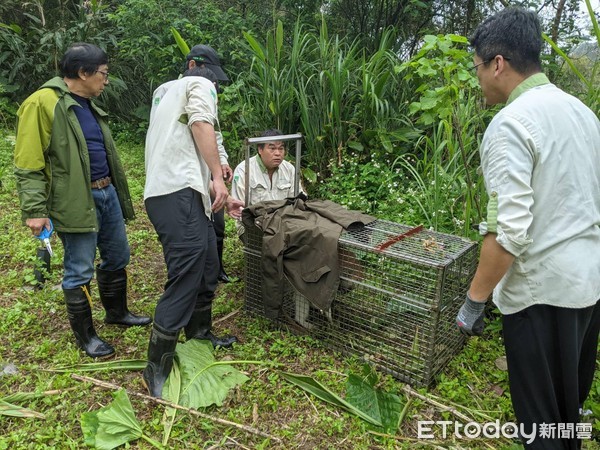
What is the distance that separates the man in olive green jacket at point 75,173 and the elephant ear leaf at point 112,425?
0.58 metres

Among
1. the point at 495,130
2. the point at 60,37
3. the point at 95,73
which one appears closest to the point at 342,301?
the point at 495,130

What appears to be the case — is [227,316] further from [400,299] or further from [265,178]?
[400,299]

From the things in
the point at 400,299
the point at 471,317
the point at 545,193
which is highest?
the point at 545,193

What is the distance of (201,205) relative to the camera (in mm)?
2539

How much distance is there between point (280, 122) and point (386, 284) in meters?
3.00

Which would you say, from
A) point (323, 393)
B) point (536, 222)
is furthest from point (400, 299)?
point (536, 222)

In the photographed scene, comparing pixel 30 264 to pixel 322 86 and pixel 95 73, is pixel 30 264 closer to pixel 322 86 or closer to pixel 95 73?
pixel 95 73

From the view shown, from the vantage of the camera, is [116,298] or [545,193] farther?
[116,298]

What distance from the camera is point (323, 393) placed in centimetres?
254

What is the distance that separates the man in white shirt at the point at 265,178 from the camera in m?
3.60

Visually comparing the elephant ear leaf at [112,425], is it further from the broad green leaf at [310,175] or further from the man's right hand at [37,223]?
the broad green leaf at [310,175]

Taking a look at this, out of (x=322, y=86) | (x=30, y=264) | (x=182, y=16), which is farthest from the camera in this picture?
(x=182, y=16)

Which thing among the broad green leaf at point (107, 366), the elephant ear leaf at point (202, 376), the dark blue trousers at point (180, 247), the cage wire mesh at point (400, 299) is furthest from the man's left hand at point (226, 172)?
the broad green leaf at point (107, 366)

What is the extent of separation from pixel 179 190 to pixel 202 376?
1022 mm
